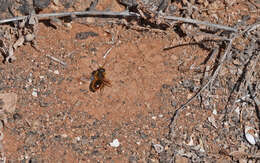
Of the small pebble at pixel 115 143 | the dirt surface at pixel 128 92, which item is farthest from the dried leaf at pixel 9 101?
the small pebble at pixel 115 143

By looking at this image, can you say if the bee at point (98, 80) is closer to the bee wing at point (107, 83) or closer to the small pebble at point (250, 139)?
the bee wing at point (107, 83)

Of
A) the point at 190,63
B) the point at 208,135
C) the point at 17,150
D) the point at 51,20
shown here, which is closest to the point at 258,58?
the point at 190,63

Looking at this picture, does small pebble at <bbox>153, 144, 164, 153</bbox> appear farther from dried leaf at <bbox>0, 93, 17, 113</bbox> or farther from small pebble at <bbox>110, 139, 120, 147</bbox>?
dried leaf at <bbox>0, 93, 17, 113</bbox>

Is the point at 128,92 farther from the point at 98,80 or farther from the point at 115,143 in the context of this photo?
the point at 115,143

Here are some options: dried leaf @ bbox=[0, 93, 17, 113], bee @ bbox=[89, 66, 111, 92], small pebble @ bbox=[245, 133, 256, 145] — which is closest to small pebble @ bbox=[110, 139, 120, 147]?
bee @ bbox=[89, 66, 111, 92]

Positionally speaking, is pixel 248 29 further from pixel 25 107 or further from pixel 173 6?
pixel 25 107

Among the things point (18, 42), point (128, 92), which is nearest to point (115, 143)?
point (128, 92)

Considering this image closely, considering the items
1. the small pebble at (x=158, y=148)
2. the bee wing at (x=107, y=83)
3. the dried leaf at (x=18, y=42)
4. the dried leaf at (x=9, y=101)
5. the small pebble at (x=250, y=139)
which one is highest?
the dried leaf at (x=18, y=42)
